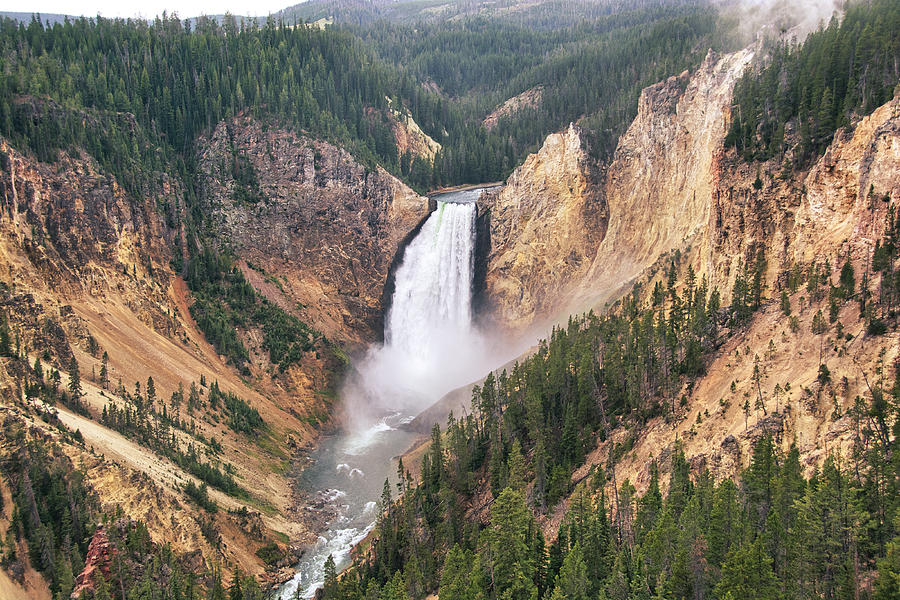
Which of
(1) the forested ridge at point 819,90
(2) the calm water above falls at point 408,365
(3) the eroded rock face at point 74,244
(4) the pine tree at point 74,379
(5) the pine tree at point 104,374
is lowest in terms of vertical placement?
(2) the calm water above falls at point 408,365

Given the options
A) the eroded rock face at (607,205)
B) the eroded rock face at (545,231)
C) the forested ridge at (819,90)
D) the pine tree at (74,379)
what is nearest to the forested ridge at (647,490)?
the forested ridge at (819,90)

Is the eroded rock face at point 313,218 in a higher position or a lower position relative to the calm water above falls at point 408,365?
higher

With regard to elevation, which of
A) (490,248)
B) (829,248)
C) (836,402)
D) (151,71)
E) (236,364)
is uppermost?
(151,71)

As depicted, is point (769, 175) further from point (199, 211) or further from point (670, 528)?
point (199, 211)

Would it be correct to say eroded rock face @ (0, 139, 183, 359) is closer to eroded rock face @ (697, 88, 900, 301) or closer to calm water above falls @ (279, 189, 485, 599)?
calm water above falls @ (279, 189, 485, 599)

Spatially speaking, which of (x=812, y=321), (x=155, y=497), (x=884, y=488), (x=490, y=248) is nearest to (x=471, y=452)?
(x=155, y=497)

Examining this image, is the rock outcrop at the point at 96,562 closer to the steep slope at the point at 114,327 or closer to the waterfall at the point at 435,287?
the steep slope at the point at 114,327

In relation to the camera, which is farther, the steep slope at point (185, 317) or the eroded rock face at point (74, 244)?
the eroded rock face at point (74, 244)
